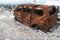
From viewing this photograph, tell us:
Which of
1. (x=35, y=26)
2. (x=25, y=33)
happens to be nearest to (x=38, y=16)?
(x=35, y=26)

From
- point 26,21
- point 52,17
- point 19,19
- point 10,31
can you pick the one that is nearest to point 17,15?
point 19,19

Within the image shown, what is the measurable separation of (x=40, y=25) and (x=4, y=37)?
2.14m

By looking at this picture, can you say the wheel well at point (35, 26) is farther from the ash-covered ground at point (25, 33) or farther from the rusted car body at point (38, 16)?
the ash-covered ground at point (25, 33)

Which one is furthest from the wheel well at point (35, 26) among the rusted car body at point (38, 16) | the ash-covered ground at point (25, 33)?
the ash-covered ground at point (25, 33)

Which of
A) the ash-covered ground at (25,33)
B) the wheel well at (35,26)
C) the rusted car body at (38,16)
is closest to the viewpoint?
the ash-covered ground at (25,33)

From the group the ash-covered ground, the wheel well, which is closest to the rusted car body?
the wheel well

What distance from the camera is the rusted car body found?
888 centimetres

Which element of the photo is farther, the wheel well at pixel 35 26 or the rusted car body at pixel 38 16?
the wheel well at pixel 35 26

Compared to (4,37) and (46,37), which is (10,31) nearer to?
(4,37)

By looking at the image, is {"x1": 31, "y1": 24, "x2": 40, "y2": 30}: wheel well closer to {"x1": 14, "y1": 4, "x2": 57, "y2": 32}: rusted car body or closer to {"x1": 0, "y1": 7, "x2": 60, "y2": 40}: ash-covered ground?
{"x1": 14, "y1": 4, "x2": 57, "y2": 32}: rusted car body

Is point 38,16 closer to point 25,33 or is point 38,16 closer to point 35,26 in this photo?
point 35,26

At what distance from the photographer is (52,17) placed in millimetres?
9469

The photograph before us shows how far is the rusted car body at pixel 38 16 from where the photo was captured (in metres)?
8.88

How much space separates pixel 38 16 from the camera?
9.27m
